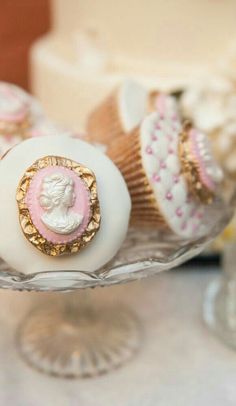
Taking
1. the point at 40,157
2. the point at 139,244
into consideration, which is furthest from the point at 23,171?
the point at 139,244

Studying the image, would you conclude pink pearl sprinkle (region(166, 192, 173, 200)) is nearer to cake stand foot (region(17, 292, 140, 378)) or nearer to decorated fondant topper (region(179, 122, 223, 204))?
decorated fondant topper (region(179, 122, 223, 204))

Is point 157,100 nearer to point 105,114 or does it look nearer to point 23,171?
point 105,114

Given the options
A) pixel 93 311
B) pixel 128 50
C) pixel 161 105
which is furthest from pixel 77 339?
pixel 128 50

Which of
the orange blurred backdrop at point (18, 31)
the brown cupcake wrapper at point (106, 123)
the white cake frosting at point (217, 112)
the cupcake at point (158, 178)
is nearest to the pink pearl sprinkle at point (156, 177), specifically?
the cupcake at point (158, 178)

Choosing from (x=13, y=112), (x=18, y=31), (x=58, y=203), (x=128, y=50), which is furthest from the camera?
(x=18, y=31)

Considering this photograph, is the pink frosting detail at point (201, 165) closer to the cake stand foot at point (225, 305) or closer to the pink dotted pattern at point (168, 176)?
the pink dotted pattern at point (168, 176)

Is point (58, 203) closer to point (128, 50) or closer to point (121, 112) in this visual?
point (121, 112)
